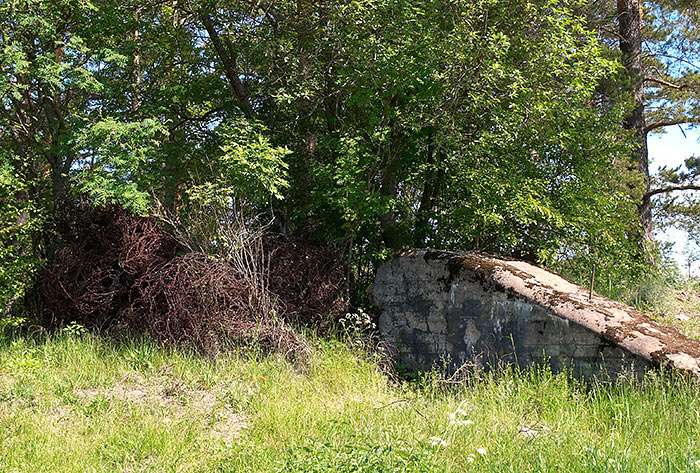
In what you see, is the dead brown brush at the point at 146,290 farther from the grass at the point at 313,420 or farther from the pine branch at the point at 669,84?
the pine branch at the point at 669,84

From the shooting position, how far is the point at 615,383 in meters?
5.46

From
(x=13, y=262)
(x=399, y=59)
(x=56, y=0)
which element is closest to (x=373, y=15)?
(x=399, y=59)

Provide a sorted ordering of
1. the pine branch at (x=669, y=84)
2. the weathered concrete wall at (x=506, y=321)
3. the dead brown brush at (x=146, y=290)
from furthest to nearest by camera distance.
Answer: the pine branch at (x=669, y=84)
the dead brown brush at (x=146, y=290)
the weathered concrete wall at (x=506, y=321)

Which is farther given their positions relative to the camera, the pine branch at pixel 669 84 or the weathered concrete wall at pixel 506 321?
the pine branch at pixel 669 84

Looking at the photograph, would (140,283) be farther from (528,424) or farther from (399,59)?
(528,424)

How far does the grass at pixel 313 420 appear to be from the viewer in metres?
3.70

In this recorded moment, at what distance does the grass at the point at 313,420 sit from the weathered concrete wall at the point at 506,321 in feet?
0.90

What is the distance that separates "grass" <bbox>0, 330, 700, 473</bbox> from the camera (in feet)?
12.1

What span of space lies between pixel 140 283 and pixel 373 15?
480 cm

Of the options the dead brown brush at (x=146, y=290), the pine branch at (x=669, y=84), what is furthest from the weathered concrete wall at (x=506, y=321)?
the pine branch at (x=669, y=84)

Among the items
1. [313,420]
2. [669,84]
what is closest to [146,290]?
[313,420]

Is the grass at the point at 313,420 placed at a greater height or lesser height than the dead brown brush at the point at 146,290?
lesser

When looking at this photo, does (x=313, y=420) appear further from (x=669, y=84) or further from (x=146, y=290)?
(x=669, y=84)

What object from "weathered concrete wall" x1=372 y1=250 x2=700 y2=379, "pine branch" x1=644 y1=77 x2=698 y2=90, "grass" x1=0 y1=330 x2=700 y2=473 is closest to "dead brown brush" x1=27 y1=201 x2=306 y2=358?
"grass" x1=0 y1=330 x2=700 y2=473
